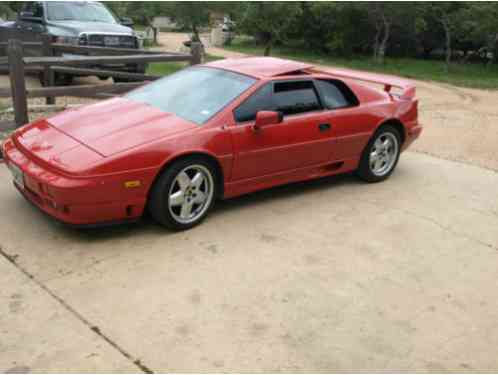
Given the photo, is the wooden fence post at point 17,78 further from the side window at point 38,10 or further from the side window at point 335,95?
the side window at point 38,10

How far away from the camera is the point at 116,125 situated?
480cm

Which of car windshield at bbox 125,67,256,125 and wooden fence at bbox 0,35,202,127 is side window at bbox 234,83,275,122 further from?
wooden fence at bbox 0,35,202,127

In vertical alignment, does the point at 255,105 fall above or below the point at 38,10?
below

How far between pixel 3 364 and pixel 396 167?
552cm

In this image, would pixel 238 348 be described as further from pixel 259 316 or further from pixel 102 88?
pixel 102 88

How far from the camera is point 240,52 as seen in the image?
27500 millimetres

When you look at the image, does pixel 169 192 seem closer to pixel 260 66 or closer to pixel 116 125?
pixel 116 125

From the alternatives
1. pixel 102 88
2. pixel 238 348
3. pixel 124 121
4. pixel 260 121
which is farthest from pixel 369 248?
pixel 102 88

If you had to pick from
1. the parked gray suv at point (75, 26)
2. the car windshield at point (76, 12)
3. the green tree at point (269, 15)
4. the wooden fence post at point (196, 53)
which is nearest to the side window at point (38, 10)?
the parked gray suv at point (75, 26)

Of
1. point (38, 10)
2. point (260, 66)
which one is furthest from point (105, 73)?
point (260, 66)

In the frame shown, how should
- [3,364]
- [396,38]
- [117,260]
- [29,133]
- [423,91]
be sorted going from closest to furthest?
1. [3,364]
2. [117,260]
3. [29,133]
4. [423,91]
5. [396,38]

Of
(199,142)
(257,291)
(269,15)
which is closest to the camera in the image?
(257,291)

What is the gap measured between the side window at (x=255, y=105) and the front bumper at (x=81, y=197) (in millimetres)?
1230

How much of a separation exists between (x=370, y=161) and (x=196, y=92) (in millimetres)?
2254
